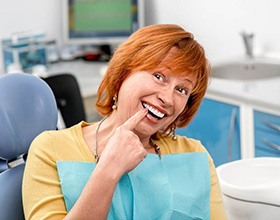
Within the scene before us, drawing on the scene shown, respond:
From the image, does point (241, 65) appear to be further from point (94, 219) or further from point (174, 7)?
point (94, 219)

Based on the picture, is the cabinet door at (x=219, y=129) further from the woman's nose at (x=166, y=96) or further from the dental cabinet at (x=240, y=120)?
the woman's nose at (x=166, y=96)

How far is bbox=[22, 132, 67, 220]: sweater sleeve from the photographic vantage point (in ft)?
4.61

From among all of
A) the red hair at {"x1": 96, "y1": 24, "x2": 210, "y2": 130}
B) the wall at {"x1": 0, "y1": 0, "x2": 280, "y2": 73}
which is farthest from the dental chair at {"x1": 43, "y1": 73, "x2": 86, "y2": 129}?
the red hair at {"x1": 96, "y1": 24, "x2": 210, "y2": 130}

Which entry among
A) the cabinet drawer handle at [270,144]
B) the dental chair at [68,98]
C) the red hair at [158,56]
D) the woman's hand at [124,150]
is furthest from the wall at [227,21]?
the woman's hand at [124,150]

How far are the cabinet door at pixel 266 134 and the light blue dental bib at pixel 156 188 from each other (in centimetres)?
115

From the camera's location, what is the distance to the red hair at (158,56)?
149 cm

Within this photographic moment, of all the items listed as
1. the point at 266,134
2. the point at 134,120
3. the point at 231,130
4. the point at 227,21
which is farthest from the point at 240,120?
the point at 134,120

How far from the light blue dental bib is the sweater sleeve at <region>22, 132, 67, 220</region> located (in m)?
0.02

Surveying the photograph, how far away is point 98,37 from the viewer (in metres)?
4.09

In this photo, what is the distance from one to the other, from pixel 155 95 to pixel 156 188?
0.26 metres

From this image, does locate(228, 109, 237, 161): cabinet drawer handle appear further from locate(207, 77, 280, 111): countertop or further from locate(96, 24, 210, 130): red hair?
locate(96, 24, 210, 130): red hair

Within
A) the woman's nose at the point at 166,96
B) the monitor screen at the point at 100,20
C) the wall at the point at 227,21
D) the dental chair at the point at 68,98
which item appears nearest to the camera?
the woman's nose at the point at 166,96

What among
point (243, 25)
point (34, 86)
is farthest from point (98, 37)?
point (34, 86)

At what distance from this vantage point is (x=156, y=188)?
153 centimetres
